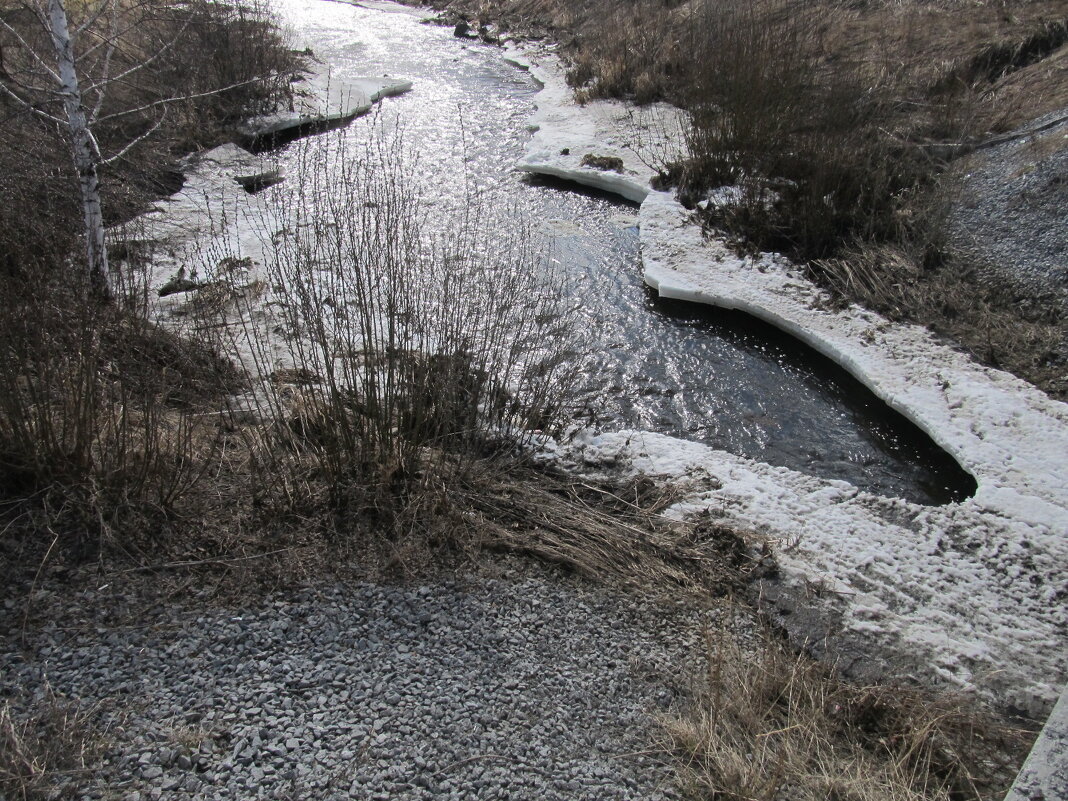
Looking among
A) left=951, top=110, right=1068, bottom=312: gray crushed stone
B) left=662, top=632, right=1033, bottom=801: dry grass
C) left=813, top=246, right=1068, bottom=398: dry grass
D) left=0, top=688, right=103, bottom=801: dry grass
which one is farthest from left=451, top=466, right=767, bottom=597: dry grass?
left=951, top=110, right=1068, bottom=312: gray crushed stone

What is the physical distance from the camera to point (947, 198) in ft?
25.6

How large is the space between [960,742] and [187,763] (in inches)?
123

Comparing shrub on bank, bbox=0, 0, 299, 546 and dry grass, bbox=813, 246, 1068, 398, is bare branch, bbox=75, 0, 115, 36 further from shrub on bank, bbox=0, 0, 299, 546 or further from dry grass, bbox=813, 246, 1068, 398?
dry grass, bbox=813, 246, 1068, 398

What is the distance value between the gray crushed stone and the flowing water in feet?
6.54

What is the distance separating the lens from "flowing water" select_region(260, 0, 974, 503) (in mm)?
5656

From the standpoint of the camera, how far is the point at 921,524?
4.81 meters

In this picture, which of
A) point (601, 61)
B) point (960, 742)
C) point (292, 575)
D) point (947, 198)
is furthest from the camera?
→ point (601, 61)

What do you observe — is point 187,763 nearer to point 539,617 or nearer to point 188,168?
point 539,617

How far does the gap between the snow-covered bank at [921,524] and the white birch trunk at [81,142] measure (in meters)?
3.84

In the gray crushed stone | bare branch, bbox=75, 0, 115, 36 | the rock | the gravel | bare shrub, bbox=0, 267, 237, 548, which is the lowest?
the gravel

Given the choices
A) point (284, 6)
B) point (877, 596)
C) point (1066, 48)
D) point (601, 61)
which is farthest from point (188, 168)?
point (284, 6)

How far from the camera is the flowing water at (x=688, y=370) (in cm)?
566

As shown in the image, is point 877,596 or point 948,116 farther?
point 948,116

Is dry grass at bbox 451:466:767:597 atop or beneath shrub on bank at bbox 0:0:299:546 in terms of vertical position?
beneath
